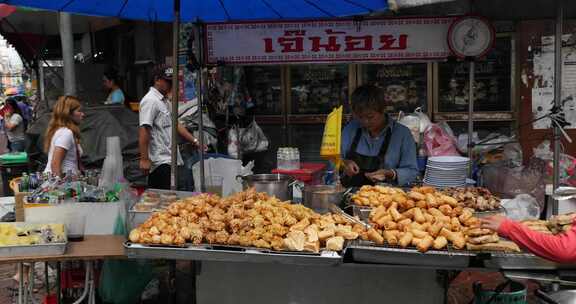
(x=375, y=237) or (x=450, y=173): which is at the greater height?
(x=450, y=173)

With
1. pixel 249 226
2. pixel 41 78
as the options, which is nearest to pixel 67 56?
pixel 41 78

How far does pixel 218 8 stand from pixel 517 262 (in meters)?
3.00

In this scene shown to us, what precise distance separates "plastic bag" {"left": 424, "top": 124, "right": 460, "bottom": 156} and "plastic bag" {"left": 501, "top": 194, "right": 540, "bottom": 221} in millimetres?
2218

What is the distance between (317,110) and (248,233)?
191 inches

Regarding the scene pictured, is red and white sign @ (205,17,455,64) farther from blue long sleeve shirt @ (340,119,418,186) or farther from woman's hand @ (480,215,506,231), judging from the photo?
woman's hand @ (480,215,506,231)

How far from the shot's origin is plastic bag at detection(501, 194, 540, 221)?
3.55m

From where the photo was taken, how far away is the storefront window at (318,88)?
7730 mm

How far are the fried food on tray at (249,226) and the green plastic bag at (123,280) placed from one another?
3.25 ft

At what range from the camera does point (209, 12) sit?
4684 mm

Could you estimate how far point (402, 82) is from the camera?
7.48m

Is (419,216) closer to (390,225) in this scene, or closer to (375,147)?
(390,225)

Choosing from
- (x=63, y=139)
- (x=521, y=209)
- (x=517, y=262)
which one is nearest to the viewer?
(x=517, y=262)

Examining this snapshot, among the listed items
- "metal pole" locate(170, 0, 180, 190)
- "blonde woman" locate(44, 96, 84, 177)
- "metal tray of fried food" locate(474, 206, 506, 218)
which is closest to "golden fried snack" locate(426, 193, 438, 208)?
"metal tray of fried food" locate(474, 206, 506, 218)

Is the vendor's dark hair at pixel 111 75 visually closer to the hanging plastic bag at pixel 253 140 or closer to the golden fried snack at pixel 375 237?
the hanging plastic bag at pixel 253 140
